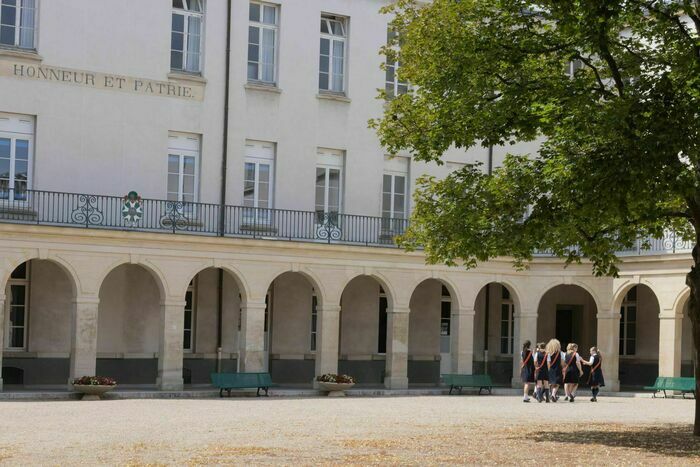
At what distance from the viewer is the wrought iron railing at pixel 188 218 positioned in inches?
1212

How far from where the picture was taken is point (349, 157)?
1410 inches

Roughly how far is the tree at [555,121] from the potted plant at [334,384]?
12.1m

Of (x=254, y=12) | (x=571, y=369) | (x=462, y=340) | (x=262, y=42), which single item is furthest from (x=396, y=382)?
(x=254, y=12)

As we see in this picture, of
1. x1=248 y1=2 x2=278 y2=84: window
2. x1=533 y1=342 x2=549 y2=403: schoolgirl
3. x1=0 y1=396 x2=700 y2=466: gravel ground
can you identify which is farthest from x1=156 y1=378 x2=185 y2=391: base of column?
x1=533 y1=342 x2=549 y2=403: schoolgirl

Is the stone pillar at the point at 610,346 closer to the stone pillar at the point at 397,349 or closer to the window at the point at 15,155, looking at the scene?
the stone pillar at the point at 397,349

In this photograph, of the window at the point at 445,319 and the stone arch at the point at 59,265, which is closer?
the stone arch at the point at 59,265

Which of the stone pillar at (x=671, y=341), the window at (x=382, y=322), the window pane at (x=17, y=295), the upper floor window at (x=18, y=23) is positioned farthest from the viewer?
the window at (x=382, y=322)

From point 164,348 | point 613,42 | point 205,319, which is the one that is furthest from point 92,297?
point 613,42

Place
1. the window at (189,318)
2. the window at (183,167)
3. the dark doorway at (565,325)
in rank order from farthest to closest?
the dark doorway at (565,325), the window at (189,318), the window at (183,167)

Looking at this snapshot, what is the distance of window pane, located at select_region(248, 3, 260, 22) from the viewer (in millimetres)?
34438

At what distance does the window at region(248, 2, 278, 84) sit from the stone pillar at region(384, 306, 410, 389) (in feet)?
22.9

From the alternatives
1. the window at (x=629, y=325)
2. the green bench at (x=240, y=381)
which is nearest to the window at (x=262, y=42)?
the green bench at (x=240, y=381)

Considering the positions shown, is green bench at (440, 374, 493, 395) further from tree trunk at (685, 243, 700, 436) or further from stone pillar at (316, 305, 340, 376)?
tree trunk at (685, 243, 700, 436)

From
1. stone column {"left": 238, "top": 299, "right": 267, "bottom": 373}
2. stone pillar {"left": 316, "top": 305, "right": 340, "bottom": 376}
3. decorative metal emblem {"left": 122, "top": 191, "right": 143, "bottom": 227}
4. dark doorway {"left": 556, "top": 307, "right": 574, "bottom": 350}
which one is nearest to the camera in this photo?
decorative metal emblem {"left": 122, "top": 191, "right": 143, "bottom": 227}
